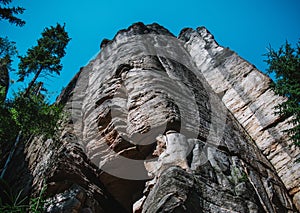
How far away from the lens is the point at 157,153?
31.9 ft

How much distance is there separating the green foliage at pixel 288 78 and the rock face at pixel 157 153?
2.17 m

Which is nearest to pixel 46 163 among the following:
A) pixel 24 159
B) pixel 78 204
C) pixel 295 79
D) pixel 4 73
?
pixel 78 204

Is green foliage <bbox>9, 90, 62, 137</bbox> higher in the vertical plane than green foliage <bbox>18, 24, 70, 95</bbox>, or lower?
lower

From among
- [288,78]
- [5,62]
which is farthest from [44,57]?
[288,78]

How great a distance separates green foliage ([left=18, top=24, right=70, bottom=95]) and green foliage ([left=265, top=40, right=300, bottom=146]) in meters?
12.7

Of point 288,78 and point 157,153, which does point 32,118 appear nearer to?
point 157,153

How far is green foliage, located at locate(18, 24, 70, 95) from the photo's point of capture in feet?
59.0

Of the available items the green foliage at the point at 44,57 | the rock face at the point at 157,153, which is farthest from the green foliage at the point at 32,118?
the green foliage at the point at 44,57

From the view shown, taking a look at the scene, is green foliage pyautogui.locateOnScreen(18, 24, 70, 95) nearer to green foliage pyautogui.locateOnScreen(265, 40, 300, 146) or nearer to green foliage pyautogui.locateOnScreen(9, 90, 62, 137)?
green foliage pyautogui.locateOnScreen(9, 90, 62, 137)

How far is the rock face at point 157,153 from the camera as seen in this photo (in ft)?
27.6

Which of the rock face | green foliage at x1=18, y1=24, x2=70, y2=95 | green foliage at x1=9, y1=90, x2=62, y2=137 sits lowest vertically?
the rock face

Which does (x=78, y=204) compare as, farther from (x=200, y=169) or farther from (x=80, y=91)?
(x=80, y=91)

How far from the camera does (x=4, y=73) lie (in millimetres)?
18719

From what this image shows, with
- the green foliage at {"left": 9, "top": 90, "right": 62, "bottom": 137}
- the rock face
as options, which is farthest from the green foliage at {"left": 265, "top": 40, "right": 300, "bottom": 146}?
the green foliage at {"left": 9, "top": 90, "right": 62, "bottom": 137}
